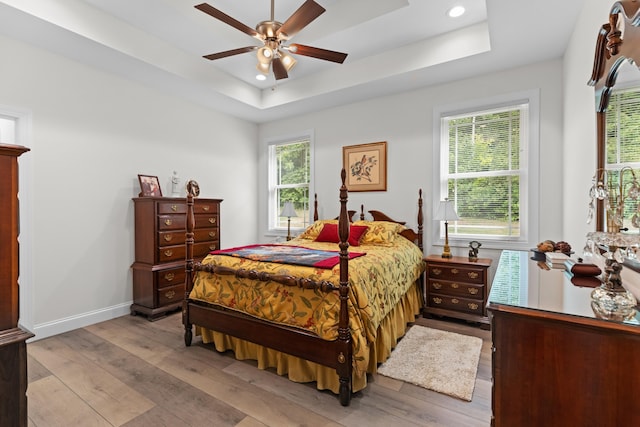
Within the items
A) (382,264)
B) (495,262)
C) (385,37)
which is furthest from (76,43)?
(495,262)

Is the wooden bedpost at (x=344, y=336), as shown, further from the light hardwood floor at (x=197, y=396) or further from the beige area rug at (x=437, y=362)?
the beige area rug at (x=437, y=362)

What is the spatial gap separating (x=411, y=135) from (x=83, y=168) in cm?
387

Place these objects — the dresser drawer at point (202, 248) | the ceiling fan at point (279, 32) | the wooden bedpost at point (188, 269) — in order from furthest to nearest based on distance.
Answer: the dresser drawer at point (202, 248)
the wooden bedpost at point (188, 269)
the ceiling fan at point (279, 32)

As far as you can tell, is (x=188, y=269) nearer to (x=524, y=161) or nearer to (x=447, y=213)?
(x=447, y=213)

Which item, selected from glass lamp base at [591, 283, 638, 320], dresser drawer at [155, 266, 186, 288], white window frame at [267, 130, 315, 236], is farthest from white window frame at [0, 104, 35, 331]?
glass lamp base at [591, 283, 638, 320]

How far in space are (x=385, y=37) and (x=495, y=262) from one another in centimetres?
281

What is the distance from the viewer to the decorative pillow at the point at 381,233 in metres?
3.53

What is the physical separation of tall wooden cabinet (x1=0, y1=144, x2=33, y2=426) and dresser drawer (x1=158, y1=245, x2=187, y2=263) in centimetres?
256

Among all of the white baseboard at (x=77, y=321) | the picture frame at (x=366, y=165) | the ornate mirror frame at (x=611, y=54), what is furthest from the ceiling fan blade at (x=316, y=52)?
the white baseboard at (x=77, y=321)

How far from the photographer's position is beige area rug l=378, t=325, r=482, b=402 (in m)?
2.11

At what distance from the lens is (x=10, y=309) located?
0.91 meters

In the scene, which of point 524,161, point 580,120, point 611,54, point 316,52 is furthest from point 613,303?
point 524,161

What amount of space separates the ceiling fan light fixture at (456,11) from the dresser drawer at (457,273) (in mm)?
2492

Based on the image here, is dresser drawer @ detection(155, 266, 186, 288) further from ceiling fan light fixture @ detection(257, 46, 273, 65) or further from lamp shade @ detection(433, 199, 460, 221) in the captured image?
lamp shade @ detection(433, 199, 460, 221)
